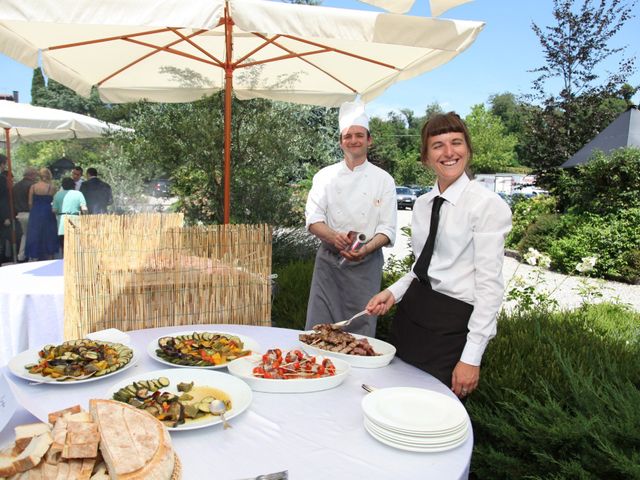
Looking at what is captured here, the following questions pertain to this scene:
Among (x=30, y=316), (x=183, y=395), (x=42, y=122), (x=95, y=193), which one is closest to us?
(x=183, y=395)

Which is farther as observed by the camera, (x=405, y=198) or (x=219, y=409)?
(x=405, y=198)

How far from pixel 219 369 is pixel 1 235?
906 cm

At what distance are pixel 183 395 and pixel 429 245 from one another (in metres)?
1.09

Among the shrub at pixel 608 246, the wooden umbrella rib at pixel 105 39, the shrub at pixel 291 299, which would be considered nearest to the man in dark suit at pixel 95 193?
the shrub at pixel 291 299

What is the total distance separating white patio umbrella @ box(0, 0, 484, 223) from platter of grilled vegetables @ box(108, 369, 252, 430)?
5.25ft

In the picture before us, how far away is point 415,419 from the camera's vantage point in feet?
4.91

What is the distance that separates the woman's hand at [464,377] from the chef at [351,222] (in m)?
1.38

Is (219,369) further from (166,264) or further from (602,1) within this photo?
(602,1)

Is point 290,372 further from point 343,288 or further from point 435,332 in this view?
point 343,288

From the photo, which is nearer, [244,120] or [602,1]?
[244,120]

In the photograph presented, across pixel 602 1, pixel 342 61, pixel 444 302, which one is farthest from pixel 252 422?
pixel 602 1

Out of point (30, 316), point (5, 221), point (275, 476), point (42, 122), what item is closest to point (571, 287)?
point (30, 316)

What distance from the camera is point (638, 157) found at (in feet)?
36.8

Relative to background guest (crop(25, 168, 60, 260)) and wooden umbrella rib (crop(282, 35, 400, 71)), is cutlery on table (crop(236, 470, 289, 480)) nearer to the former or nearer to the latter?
wooden umbrella rib (crop(282, 35, 400, 71))
